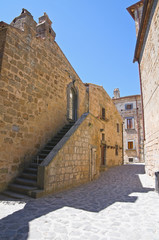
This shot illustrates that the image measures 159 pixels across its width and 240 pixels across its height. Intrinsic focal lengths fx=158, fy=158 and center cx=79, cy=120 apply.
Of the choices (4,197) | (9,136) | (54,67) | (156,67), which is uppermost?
(54,67)

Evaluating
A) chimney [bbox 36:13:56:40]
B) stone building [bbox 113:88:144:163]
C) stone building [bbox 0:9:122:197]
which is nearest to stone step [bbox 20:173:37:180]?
stone building [bbox 0:9:122:197]

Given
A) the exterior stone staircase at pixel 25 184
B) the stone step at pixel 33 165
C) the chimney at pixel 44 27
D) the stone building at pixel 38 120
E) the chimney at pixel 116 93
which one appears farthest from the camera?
the chimney at pixel 116 93

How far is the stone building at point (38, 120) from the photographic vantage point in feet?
15.9

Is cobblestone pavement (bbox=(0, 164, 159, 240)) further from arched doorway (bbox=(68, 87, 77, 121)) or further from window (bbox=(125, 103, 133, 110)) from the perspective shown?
window (bbox=(125, 103, 133, 110))

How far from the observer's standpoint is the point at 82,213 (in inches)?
126

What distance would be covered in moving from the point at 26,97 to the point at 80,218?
173 inches

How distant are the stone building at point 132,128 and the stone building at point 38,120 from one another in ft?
52.4

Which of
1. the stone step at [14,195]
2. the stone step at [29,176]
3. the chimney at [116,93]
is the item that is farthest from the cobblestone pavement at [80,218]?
the chimney at [116,93]

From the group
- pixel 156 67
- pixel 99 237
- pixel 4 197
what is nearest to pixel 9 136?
pixel 4 197

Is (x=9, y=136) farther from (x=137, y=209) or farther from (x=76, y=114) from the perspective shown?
(x=76, y=114)

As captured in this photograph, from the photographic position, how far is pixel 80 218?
2.96m

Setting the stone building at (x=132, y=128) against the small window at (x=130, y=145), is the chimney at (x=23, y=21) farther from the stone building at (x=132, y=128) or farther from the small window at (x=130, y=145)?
the small window at (x=130, y=145)

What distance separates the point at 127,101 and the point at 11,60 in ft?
69.5

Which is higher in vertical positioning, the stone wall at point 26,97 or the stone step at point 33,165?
the stone wall at point 26,97
